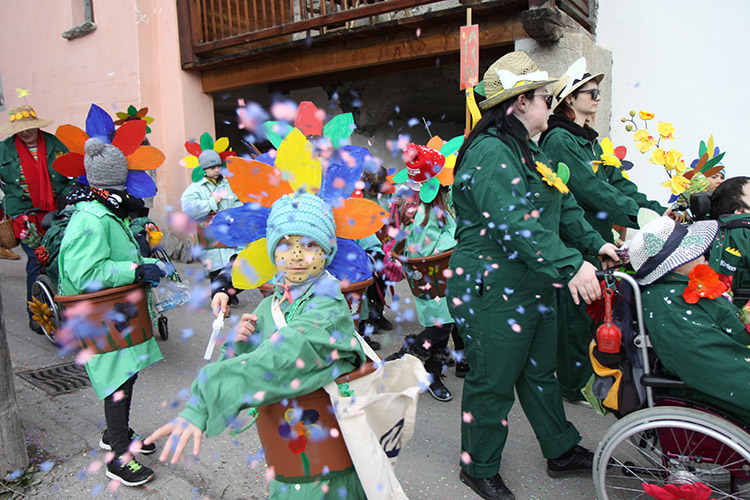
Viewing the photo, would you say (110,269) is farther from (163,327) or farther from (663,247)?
(663,247)

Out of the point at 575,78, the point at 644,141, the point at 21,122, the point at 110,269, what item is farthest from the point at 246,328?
the point at 21,122

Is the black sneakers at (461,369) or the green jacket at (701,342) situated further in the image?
the black sneakers at (461,369)

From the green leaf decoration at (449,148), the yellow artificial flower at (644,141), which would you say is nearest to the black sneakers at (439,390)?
the green leaf decoration at (449,148)

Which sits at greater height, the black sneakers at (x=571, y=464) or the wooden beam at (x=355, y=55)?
the wooden beam at (x=355, y=55)

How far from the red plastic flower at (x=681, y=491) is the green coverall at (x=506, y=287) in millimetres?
594

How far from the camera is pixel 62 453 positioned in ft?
10.2

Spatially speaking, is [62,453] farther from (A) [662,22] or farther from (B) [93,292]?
(A) [662,22]

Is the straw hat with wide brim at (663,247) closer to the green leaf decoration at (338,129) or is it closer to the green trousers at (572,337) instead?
the green trousers at (572,337)

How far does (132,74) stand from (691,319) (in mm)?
8509

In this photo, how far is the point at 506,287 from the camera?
2406 mm

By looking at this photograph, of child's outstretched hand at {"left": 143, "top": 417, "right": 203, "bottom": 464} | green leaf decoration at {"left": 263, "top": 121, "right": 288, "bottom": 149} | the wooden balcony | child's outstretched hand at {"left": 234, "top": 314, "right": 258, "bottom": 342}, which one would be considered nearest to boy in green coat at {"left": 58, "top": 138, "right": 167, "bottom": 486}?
green leaf decoration at {"left": 263, "top": 121, "right": 288, "bottom": 149}

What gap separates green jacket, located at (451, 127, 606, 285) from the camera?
2.21 m

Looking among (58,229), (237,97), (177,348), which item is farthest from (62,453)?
(237,97)

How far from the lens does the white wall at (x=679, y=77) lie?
4816mm
